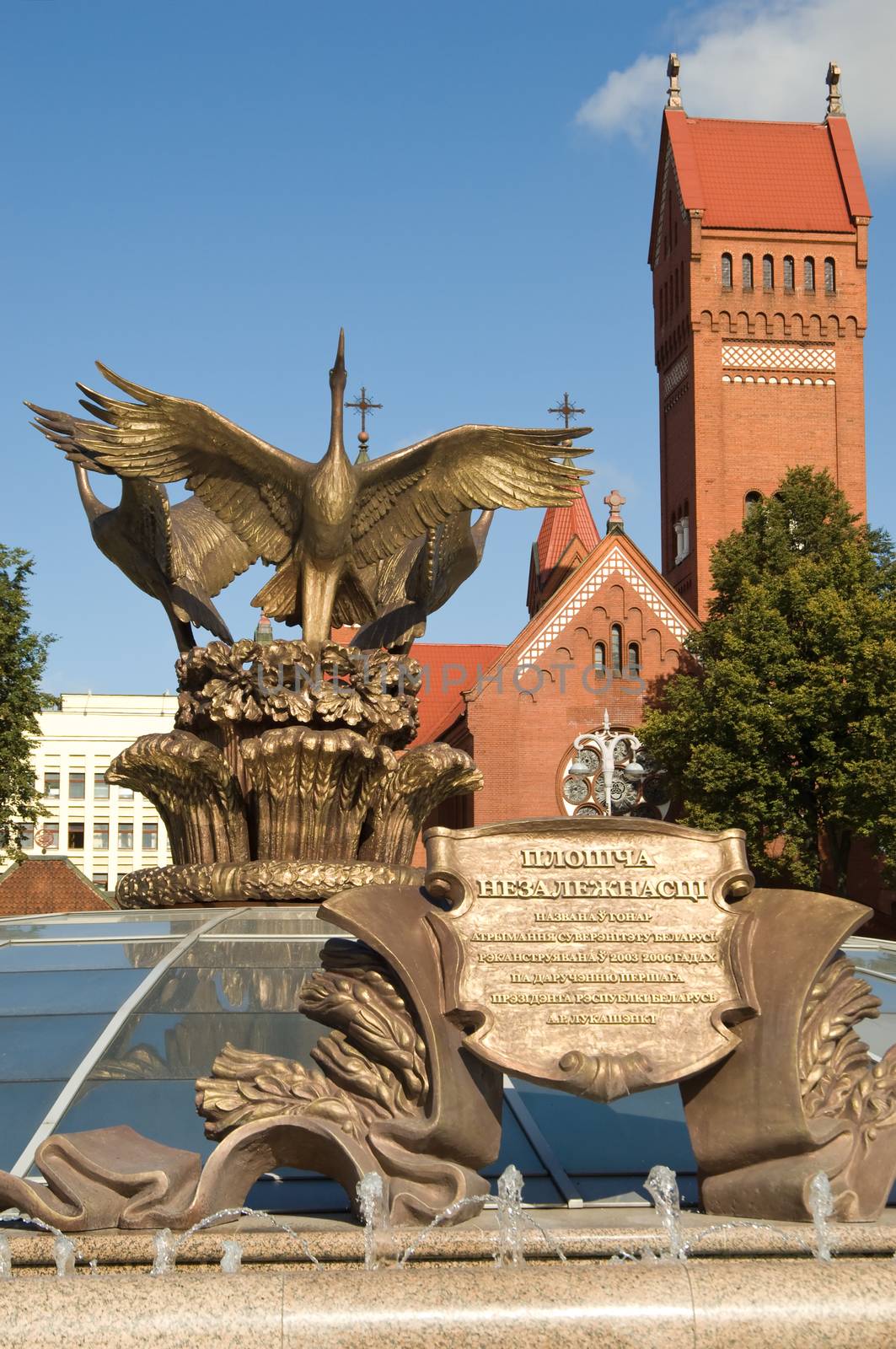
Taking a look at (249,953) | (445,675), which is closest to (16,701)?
(249,953)

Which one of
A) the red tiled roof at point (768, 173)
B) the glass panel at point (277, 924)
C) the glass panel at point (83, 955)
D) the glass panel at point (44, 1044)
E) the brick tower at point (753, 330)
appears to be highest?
the red tiled roof at point (768, 173)

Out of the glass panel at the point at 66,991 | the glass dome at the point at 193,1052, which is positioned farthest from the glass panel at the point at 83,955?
the glass panel at the point at 66,991

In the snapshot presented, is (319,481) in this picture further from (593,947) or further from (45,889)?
(45,889)

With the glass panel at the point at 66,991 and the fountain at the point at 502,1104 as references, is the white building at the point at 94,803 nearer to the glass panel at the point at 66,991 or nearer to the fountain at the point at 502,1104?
the glass panel at the point at 66,991

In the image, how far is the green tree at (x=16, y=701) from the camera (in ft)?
96.2

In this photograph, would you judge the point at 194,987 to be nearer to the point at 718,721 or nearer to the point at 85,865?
the point at 718,721

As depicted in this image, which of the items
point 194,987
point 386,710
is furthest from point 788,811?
point 194,987

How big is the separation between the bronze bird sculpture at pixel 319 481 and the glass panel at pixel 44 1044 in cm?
503

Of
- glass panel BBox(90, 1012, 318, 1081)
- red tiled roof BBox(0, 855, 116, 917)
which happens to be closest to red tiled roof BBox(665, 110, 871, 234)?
red tiled roof BBox(0, 855, 116, 917)

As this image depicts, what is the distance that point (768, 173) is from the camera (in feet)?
177

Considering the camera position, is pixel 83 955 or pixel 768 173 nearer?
pixel 83 955

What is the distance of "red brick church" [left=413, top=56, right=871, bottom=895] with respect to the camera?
4238 cm

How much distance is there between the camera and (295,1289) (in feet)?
15.7

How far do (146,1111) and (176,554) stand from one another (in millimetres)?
7337
